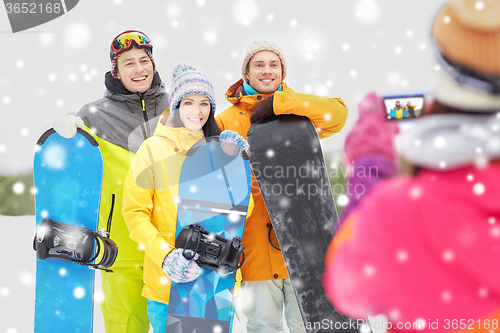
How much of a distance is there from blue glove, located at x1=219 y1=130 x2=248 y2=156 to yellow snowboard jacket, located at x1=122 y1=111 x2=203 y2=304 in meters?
0.21

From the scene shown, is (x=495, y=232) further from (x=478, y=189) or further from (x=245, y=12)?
(x=245, y=12)

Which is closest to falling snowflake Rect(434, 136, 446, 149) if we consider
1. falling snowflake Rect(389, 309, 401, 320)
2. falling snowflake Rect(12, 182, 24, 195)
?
falling snowflake Rect(389, 309, 401, 320)

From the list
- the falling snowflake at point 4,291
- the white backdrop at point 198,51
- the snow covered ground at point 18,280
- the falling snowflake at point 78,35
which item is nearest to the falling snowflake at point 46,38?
the white backdrop at point 198,51

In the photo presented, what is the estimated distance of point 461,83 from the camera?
2.06 ft

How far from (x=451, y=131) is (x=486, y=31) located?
16 centimetres

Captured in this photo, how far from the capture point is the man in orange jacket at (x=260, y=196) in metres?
2.14

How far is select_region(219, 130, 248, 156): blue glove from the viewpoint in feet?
6.78

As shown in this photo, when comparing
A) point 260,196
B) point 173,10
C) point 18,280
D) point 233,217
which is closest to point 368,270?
point 233,217

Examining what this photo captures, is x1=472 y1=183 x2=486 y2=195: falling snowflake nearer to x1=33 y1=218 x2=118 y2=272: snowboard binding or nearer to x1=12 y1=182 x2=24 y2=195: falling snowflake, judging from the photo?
x1=33 y1=218 x2=118 y2=272: snowboard binding

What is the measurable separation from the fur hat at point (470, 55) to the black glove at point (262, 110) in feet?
4.89

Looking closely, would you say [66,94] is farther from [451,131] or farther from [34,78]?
[451,131]

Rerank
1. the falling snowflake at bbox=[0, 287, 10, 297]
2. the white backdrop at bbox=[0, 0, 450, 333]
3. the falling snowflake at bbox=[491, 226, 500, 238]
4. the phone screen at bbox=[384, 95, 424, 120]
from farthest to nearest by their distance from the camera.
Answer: the white backdrop at bbox=[0, 0, 450, 333] → the falling snowflake at bbox=[0, 287, 10, 297] → the phone screen at bbox=[384, 95, 424, 120] → the falling snowflake at bbox=[491, 226, 500, 238]

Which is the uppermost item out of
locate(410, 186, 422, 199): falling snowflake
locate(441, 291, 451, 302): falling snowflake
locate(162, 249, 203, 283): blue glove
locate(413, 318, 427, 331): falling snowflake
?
locate(410, 186, 422, 199): falling snowflake

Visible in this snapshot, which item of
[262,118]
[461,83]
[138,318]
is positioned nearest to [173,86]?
[262,118]
